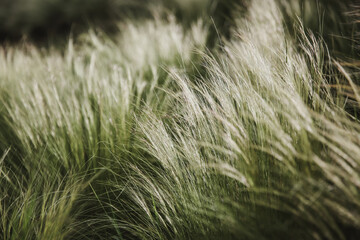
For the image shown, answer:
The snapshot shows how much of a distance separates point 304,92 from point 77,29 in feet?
13.6

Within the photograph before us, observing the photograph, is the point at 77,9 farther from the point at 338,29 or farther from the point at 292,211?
the point at 292,211

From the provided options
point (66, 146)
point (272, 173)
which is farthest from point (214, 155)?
point (66, 146)

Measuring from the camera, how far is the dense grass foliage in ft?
2.36

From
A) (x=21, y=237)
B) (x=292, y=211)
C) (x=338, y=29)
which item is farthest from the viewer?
(x=338, y=29)

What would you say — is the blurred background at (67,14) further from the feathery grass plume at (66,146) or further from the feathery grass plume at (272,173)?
the feathery grass plume at (272,173)

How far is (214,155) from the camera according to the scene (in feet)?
3.51

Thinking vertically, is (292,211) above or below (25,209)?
above

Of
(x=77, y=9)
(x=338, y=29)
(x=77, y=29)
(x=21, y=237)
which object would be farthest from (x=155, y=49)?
(x=77, y=9)

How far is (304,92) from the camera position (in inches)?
42.3

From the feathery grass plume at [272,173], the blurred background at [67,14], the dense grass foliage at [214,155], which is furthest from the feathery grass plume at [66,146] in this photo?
the blurred background at [67,14]

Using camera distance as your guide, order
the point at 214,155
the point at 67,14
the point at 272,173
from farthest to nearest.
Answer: the point at 67,14 < the point at 214,155 < the point at 272,173

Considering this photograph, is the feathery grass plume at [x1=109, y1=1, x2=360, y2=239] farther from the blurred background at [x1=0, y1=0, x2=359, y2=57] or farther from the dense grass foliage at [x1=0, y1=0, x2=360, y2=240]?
the blurred background at [x1=0, y1=0, x2=359, y2=57]

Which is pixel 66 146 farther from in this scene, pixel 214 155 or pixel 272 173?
pixel 272 173

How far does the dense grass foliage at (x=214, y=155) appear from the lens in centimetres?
72
